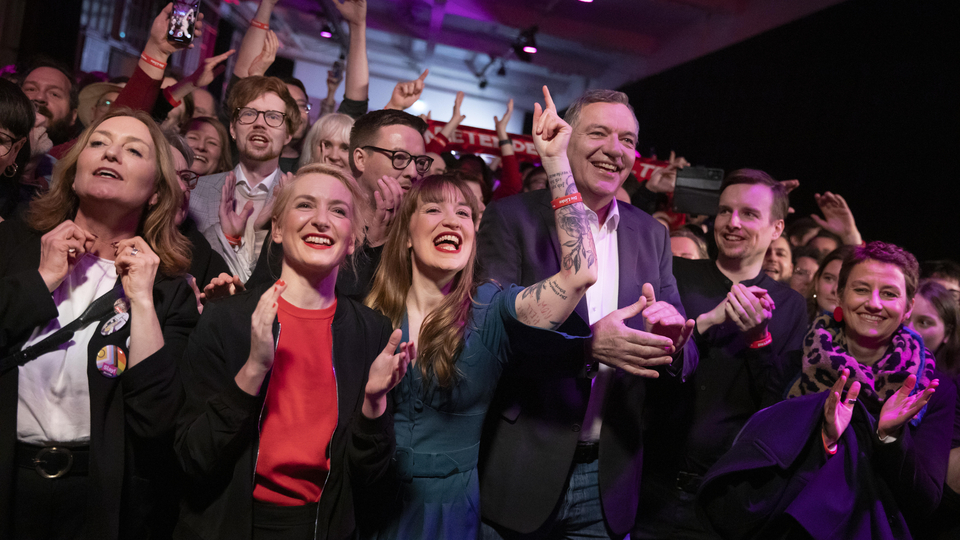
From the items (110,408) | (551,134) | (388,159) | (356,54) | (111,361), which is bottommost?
(110,408)

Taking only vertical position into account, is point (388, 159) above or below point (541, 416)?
above

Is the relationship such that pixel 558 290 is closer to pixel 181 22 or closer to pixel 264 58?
pixel 181 22

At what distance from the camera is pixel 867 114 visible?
16.0 feet

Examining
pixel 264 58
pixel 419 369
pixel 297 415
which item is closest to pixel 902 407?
pixel 419 369

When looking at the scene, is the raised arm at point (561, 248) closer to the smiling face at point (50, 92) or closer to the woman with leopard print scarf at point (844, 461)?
the woman with leopard print scarf at point (844, 461)

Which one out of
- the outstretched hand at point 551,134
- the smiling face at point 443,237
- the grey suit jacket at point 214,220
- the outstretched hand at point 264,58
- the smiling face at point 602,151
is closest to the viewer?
the outstretched hand at point 551,134

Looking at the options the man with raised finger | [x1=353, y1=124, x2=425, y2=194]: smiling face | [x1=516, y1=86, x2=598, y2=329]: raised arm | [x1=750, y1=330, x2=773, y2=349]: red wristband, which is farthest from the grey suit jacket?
[x1=750, y1=330, x2=773, y2=349]: red wristband

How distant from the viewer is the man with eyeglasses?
8.16 ft

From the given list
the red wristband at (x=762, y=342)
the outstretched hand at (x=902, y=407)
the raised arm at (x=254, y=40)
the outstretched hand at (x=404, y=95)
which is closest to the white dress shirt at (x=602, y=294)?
the red wristband at (x=762, y=342)

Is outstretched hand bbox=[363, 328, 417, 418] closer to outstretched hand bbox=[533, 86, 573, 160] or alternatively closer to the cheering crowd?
the cheering crowd

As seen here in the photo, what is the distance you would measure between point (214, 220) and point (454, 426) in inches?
60.5

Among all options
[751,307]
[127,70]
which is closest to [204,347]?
[751,307]

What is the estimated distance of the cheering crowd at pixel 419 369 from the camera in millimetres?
1581

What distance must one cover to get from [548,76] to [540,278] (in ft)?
37.5
